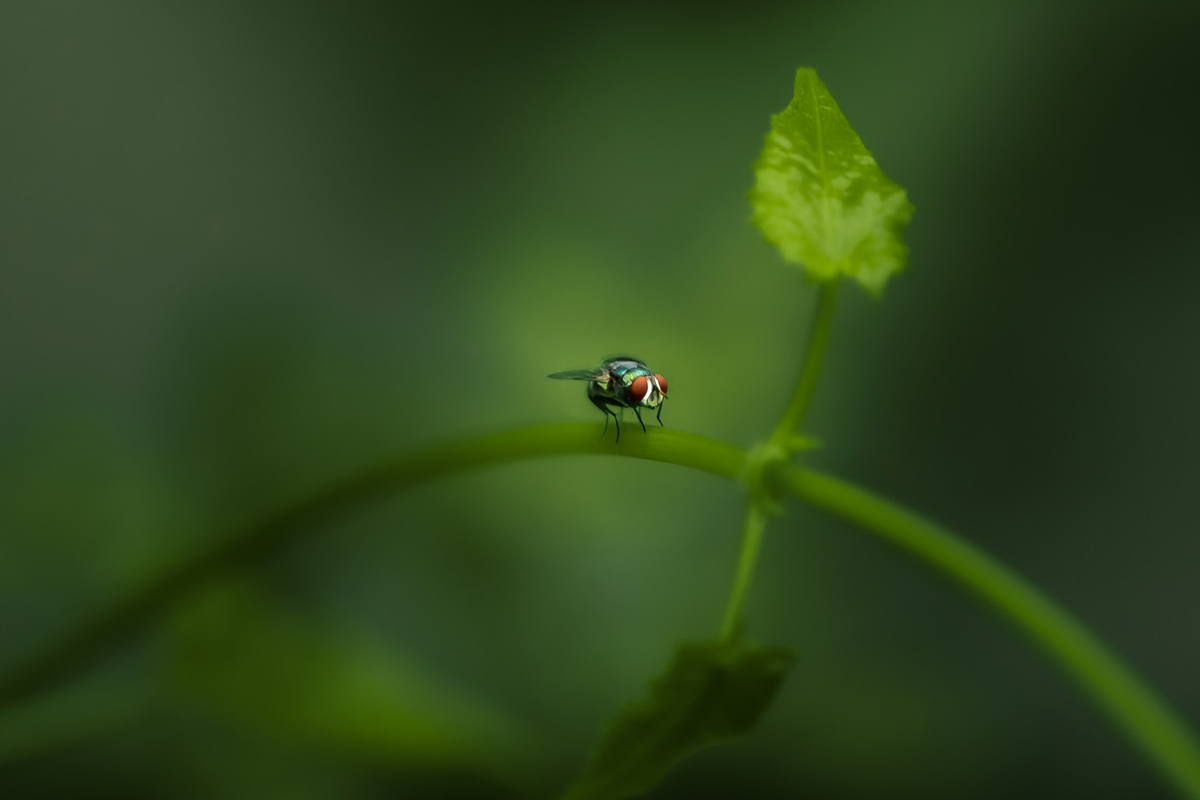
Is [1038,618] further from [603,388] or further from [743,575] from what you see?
[603,388]

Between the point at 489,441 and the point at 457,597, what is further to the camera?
the point at 457,597

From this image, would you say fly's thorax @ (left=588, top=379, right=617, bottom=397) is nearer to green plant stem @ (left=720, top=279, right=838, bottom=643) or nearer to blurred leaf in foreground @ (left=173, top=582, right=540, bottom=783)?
green plant stem @ (left=720, top=279, right=838, bottom=643)

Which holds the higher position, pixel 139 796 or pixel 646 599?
pixel 646 599

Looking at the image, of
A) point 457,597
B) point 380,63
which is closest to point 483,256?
point 380,63

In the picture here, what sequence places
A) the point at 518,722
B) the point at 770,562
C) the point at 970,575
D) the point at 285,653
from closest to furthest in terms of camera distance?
the point at 970,575 → the point at 285,653 → the point at 518,722 → the point at 770,562

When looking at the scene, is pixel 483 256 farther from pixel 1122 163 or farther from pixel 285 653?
pixel 1122 163

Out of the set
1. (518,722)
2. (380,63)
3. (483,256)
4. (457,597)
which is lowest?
(518,722)

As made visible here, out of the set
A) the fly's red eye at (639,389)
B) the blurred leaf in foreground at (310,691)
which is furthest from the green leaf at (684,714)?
the blurred leaf in foreground at (310,691)
